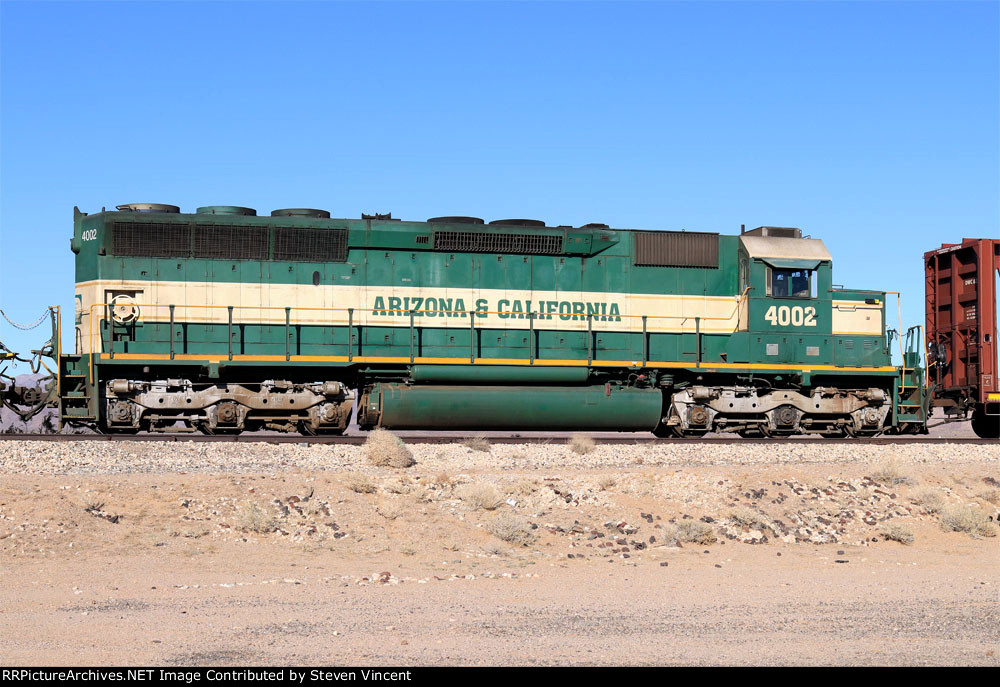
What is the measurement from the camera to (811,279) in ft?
63.0

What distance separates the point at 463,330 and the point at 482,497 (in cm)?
649

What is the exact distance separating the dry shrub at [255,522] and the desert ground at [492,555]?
0.11 feet

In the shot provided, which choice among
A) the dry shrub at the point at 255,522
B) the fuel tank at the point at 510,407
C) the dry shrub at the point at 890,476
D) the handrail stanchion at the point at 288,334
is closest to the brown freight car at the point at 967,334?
the fuel tank at the point at 510,407

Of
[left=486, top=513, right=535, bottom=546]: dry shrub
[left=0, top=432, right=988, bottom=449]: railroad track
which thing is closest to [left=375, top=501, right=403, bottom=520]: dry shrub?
[left=486, top=513, right=535, bottom=546]: dry shrub

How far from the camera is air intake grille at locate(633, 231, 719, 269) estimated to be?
62.7 feet

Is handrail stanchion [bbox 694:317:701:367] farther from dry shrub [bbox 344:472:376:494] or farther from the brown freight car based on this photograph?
dry shrub [bbox 344:472:376:494]

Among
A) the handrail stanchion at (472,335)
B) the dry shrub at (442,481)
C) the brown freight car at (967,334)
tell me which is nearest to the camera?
the dry shrub at (442,481)

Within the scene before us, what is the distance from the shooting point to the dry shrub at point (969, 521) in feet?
41.5

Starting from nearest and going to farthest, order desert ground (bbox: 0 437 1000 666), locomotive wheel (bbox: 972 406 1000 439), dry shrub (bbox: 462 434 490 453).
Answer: desert ground (bbox: 0 437 1000 666) → dry shrub (bbox: 462 434 490 453) → locomotive wheel (bbox: 972 406 1000 439)

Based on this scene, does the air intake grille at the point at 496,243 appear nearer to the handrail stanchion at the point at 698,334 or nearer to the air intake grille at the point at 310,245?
the air intake grille at the point at 310,245

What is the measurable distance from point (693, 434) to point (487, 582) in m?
9.89

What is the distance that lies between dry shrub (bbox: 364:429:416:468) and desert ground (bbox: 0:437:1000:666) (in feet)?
0.17

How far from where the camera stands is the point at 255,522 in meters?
11.3

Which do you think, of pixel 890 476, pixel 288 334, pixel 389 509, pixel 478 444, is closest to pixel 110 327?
pixel 288 334
